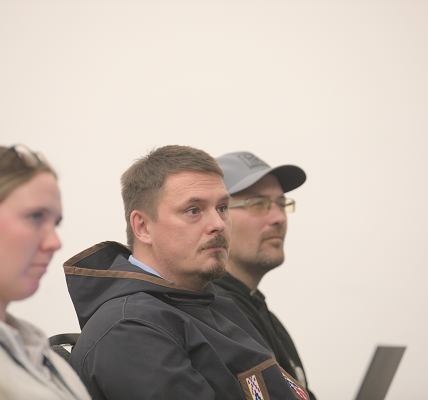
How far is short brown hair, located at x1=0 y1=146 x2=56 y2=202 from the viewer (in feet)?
2.02

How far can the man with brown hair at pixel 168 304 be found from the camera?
1.02 metres

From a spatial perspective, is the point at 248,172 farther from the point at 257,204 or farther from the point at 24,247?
the point at 24,247

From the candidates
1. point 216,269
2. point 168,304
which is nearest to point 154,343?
point 168,304

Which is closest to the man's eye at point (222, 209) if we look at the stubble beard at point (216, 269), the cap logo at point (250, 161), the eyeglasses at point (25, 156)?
the stubble beard at point (216, 269)

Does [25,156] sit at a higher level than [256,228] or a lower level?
higher

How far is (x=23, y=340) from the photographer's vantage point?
69 cm

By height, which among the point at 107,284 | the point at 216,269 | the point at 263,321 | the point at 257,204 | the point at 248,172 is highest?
the point at 248,172

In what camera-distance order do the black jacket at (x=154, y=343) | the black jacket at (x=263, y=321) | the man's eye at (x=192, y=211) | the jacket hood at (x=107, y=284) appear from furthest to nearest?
the black jacket at (x=263, y=321), the man's eye at (x=192, y=211), the jacket hood at (x=107, y=284), the black jacket at (x=154, y=343)

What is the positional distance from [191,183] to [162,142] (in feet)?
5.55

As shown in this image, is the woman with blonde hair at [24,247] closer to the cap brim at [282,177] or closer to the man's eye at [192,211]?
the man's eye at [192,211]

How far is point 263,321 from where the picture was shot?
176 cm

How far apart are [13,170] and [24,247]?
10cm

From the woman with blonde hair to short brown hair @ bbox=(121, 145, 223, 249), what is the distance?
0.67 m

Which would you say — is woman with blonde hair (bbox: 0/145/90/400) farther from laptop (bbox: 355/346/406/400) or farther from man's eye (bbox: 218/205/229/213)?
laptop (bbox: 355/346/406/400)
